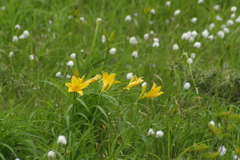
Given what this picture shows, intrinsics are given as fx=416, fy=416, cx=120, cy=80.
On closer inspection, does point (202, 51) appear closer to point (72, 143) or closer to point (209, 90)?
point (209, 90)

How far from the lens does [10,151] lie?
2484mm

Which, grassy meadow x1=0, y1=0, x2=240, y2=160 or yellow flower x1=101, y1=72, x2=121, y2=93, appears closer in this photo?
yellow flower x1=101, y1=72, x2=121, y2=93

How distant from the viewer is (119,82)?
231 cm

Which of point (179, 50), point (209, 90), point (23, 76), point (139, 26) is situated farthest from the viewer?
point (139, 26)

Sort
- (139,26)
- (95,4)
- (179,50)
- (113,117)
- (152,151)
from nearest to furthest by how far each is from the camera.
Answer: (152,151) → (113,117) → (179,50) → (139,26) → (95,4)

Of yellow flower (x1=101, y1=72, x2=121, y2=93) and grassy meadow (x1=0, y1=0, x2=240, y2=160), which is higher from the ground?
yellow flower (x1=101, y1=72, x2=121, y2=93)

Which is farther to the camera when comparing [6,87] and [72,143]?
[6,87]

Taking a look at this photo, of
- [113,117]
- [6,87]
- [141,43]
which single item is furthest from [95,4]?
[113,117]

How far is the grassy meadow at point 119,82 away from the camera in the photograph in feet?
8.05

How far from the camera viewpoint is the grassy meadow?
2.46 m

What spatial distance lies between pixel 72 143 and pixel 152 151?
51 centimetres

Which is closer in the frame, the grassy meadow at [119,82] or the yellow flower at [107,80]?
the yellow flower at [107,80]

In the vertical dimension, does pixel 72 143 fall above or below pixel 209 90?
above

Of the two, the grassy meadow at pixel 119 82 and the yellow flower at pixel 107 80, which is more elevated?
the yellow flower at pixel 107 80
